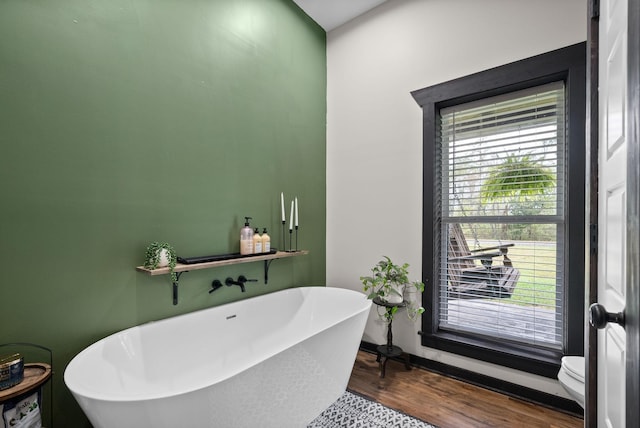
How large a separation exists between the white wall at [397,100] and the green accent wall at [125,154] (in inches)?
24.1

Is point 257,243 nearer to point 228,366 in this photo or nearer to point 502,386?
point 228,366

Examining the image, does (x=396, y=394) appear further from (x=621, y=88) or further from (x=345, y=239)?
(x=621, y=88)

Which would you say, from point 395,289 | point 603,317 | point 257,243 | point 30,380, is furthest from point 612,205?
point 30,380

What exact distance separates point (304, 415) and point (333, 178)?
198cm

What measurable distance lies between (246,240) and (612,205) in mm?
1868

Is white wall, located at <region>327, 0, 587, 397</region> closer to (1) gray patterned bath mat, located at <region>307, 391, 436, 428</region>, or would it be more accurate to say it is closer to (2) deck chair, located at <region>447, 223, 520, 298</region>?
(2) deck chair, located at <region>447, 223, 520, 298</region>

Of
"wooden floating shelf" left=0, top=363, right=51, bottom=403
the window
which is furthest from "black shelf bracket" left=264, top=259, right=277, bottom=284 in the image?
"wooden floating shelf" left=0, top=363, right=51, bottom=403

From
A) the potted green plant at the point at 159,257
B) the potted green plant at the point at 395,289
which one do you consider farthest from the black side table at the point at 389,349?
the potted green plant at the point at 159,257

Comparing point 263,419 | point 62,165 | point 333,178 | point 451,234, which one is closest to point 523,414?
point 451,234

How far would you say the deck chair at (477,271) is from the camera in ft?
7.14

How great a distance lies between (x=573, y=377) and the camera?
4.89 feet

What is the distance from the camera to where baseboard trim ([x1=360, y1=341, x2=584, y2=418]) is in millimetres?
1871

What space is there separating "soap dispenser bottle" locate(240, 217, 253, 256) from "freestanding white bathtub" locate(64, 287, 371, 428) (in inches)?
14.0

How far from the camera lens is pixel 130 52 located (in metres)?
1.68
